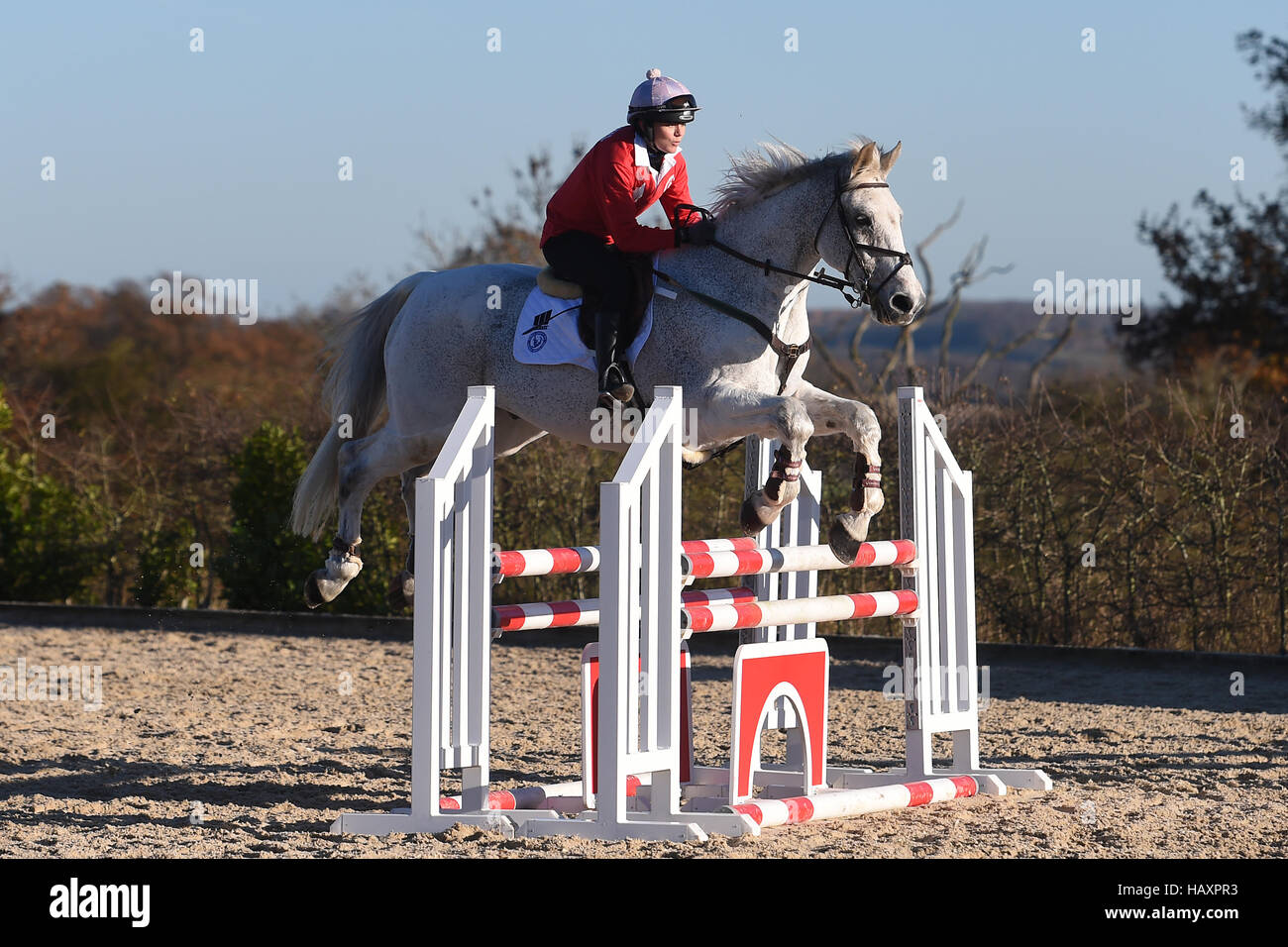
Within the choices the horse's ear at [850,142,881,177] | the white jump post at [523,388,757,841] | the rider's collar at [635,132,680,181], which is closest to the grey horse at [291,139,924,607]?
the horse's ear at [850,142,881,177]

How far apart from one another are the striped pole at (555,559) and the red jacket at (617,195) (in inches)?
41.3

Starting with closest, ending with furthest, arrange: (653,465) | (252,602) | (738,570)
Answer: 1. (653,465)
2. (738,570)
3. (252,602)

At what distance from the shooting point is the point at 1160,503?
9.20 metres

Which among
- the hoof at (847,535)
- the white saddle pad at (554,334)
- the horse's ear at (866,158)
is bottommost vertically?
the hoof at (847,535)

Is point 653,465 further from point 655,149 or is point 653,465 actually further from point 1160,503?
point 1160,503

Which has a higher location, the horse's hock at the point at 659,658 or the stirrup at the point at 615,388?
the stirrup at the point at 615,388

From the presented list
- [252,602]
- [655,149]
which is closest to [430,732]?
[655,149]

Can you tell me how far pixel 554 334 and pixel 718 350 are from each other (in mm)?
592

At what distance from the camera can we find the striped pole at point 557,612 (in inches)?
182

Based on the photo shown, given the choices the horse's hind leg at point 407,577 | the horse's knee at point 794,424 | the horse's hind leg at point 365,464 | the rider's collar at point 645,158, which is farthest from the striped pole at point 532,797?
the rider's collar at point 645,158

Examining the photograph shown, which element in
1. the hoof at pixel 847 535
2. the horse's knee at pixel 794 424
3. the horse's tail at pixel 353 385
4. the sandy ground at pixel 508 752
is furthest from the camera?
the horse's tail at pixel 353 385

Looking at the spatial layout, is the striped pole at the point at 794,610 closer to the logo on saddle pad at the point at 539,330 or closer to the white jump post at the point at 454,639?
the white jump post at the point at 454,639

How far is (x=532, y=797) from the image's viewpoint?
4.91m
